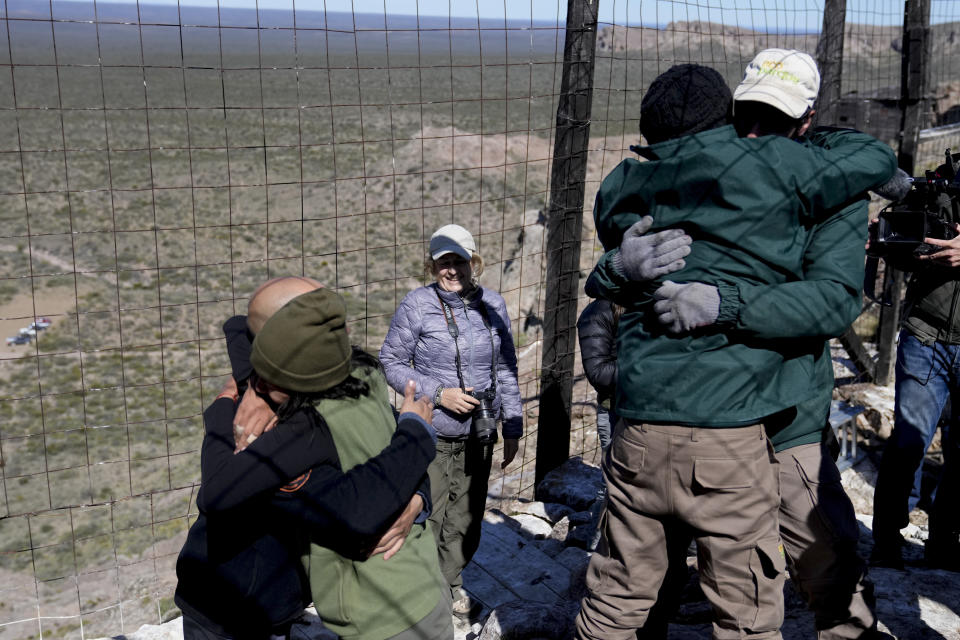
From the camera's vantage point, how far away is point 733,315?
200cm

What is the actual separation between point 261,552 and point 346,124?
38240mm

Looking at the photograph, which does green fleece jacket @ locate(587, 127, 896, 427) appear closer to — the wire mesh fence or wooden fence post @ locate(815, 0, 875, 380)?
the wire mesh fence

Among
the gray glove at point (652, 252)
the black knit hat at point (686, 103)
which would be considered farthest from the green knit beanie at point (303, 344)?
the black knit hat at point (686, 103)

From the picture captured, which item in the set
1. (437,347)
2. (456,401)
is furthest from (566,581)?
(437,347)

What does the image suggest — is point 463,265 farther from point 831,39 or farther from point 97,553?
point 97,553

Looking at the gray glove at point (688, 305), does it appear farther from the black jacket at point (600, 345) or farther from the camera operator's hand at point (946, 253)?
the camera operator's hand at point (946, 253)

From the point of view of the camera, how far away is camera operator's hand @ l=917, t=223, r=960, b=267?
A: 10.7ft

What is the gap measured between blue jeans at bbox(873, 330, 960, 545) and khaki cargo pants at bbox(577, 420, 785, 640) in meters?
1.62

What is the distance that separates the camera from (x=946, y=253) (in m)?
3.28

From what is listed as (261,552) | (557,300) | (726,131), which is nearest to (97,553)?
(557,300)

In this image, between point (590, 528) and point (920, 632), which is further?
point (590, 528)

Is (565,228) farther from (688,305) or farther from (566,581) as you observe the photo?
(688,305)

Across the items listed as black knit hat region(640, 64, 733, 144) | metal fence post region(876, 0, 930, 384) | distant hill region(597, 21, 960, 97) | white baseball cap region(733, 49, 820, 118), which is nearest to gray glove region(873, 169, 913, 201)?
white baseball cap region(733, 49, 820, 118)

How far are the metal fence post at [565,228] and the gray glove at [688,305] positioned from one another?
2.39m
